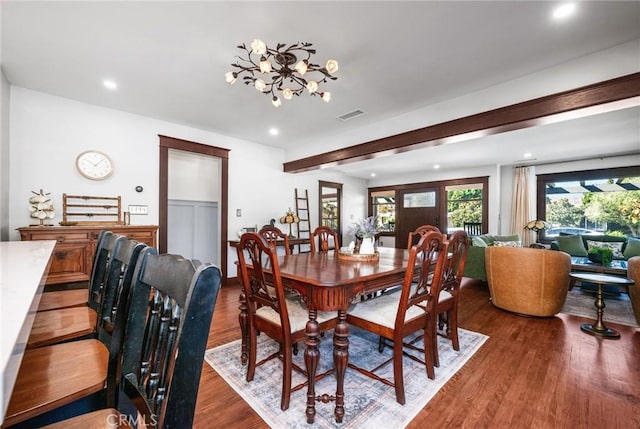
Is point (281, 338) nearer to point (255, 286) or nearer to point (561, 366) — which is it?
point (255, 286)

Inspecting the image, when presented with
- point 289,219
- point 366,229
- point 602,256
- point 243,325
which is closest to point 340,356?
point 243,325

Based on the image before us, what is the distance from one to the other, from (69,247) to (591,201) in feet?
28.7

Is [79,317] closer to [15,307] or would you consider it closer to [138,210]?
[15,307]

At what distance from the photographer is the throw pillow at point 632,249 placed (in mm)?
4538

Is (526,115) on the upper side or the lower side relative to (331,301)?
upper

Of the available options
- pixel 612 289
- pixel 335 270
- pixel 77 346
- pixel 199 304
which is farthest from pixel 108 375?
pixel 612 289

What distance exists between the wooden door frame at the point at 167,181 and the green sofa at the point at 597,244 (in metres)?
5.85

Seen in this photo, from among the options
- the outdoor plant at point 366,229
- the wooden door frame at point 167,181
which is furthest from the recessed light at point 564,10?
the wooden door frame at point 167,181

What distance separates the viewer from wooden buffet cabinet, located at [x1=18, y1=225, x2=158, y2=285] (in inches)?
110

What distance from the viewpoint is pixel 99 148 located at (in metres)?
3.54

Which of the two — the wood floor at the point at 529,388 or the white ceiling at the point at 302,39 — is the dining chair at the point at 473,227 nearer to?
the white ceiling at the point at 302,39

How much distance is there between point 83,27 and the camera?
2.13m

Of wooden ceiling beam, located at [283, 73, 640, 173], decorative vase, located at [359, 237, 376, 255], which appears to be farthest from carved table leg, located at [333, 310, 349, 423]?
wooden ceiling beam, located at [283, 73, 640, 173]

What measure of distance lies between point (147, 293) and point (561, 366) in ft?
9.46
